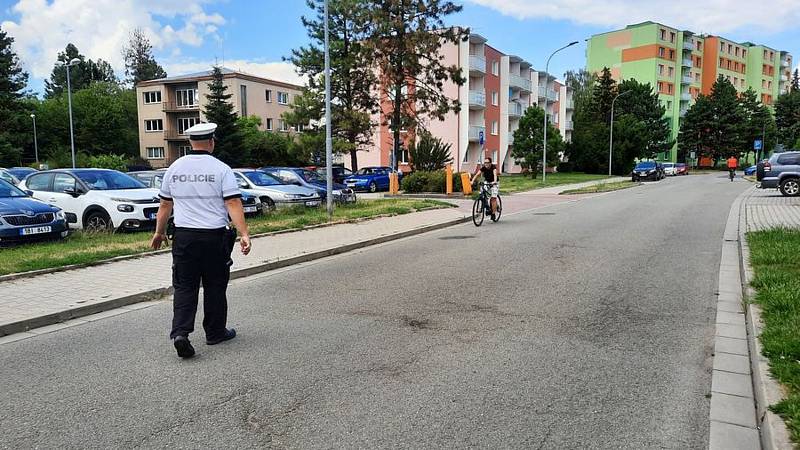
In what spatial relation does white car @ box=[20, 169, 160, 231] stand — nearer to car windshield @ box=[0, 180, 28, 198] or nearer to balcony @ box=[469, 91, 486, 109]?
car windshield @ box=[0, 180, 28, 198]

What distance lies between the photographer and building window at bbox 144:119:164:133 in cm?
6366

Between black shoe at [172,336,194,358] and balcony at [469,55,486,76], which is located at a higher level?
balcony at [469,55,486,76]

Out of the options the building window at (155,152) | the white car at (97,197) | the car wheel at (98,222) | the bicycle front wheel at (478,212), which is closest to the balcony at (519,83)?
the building window at (155,152)

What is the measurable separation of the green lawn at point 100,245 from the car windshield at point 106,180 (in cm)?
159

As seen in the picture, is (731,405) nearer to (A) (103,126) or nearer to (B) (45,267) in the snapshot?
(B) (45,267)

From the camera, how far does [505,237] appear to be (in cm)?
1273

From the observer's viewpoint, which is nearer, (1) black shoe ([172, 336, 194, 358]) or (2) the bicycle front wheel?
(1) black shoe ([172, 336, 194, 358])

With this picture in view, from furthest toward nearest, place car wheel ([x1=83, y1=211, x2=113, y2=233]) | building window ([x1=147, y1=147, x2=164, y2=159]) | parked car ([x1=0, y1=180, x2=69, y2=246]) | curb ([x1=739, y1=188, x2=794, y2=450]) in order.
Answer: building window ([x1=147, y1=147, x2=164, y2=159])
car wheel ([x1=83, y1=211, x2=113, y2=233])
parked car ([x1=0, y1=180, x2=69, y2=246])
curb ([x1=739, y1=188, x2=794, y2=450])

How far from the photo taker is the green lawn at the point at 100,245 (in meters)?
8.65

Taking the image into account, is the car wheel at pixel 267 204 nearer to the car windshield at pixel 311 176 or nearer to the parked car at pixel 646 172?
the car windshield at pixel 311 176

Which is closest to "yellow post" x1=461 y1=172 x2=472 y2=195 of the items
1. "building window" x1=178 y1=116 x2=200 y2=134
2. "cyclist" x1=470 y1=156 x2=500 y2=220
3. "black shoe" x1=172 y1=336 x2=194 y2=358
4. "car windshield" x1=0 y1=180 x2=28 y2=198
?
Answer: "cyclist" x1=470 y1=156 x2=500 y2=220

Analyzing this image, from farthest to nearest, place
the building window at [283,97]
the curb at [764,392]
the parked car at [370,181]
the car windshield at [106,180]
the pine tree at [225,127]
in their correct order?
the building window at [283,97] → the pine tree at [225,127] → the parked car at [370,181] → the car windshield at [106,180] → the curb at [764,392]

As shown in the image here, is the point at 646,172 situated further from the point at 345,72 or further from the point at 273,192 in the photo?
the point at 273,192

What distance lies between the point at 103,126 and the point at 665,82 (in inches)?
2897
